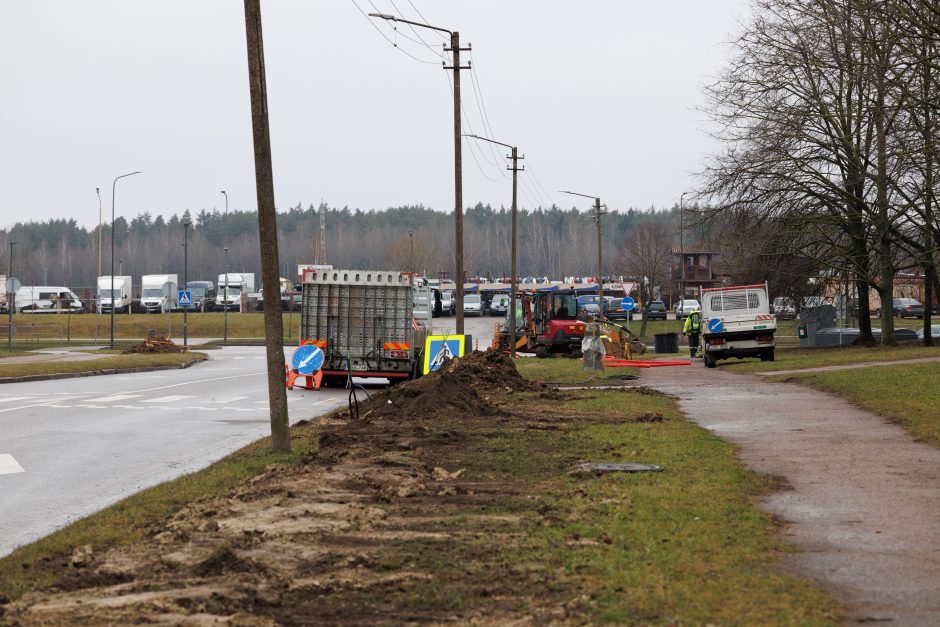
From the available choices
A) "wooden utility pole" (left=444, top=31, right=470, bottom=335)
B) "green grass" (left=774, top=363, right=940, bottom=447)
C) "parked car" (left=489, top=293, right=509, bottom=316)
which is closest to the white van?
"parked car" (left=489, top=293, right=509, bottom=316)

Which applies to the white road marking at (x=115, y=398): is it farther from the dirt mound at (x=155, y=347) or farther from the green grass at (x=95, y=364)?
the dirt mound at (x=155, y=347)

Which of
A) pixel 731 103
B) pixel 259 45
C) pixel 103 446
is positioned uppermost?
pixel 731 103

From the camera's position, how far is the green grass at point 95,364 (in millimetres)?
35344

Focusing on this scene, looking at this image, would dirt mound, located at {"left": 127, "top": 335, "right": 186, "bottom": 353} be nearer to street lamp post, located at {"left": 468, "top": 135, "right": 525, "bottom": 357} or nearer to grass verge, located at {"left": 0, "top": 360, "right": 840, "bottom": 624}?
street lamp post, located at {"left": 468, "top": 135, "right": 525, "bottom": 357}

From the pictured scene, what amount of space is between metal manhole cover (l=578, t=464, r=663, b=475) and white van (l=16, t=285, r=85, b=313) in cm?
9609

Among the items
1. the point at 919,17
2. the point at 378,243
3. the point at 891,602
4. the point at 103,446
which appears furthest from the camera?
the point at 378,243

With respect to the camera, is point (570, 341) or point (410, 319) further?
point (570, 341)

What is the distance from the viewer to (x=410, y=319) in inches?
1172

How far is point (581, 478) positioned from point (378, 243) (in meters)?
181

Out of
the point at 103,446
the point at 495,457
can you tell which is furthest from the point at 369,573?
the point at 103,446

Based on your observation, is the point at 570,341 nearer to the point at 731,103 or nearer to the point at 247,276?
the point at 731,103

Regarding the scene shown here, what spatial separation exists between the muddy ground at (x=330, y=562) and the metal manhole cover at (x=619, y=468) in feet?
3.42

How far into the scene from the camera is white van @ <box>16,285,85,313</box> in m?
106

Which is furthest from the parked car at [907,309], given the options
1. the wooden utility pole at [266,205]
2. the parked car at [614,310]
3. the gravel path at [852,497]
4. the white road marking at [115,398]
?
the wooden utility pole at [266,205]
